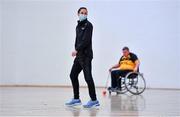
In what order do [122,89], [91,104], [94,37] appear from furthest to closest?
[94,37], [122,89], [91,104]

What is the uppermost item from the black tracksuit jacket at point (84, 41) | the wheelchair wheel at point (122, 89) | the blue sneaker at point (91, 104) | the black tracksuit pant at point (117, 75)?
the black tracksuit jacket at point (84, 41)

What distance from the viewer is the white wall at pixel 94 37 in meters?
8.08

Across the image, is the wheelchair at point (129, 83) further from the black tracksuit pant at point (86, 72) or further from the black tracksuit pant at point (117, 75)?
the black tracksuit pant at point (86, 72)

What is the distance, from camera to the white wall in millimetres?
8078

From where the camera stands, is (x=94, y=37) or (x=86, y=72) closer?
(x=86, y=72)

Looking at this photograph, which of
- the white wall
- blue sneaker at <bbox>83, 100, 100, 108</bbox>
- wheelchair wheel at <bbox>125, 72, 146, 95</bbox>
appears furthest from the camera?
the white wall

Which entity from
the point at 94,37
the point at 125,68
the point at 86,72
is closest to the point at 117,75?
the point at 125,68

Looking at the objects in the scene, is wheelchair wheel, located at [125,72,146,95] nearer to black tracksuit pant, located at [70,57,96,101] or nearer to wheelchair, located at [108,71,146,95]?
wheelchair, located at [108,71,146,95]

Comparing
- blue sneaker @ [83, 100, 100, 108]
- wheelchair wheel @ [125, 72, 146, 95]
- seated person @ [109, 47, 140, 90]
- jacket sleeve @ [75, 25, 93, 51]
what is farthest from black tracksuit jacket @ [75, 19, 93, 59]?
seated person @ [109, 47, 140, 90]

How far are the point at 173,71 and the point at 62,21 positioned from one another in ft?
7.77

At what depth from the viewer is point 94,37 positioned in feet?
27.1

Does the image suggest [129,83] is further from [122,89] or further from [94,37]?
[94,37]

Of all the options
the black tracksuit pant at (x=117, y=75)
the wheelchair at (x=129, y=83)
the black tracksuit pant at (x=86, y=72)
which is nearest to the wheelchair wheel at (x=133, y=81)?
the wheelchair at (x=129, y=83)

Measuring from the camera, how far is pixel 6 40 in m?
8.30
